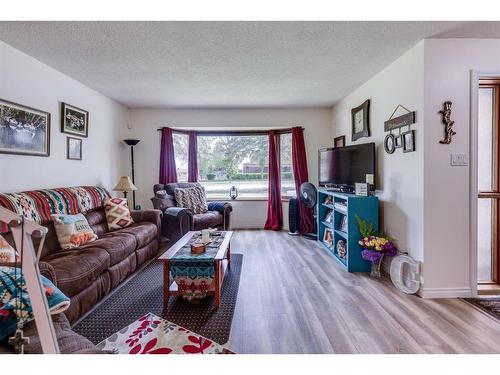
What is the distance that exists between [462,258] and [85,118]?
474cm

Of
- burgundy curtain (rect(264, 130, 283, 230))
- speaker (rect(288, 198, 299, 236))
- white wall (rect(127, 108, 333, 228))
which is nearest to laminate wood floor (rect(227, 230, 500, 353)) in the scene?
speaker (rect(288, 198, 299, 236))

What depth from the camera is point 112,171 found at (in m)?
4.41

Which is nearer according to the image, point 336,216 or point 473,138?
point 473,138

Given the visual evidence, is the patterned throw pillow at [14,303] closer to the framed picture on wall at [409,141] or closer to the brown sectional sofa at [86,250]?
the brown sectional sofa at [86,250]

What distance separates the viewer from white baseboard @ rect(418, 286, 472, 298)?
2.35 m

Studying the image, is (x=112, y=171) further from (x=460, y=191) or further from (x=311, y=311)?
(x=460, y=191)

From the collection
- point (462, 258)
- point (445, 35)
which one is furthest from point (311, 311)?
point (445, 35)

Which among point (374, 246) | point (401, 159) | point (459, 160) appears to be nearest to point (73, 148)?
point (374, 246)

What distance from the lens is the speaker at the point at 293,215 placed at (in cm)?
475

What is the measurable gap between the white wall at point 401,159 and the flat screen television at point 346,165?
14 cm

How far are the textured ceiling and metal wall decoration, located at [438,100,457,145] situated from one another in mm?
619

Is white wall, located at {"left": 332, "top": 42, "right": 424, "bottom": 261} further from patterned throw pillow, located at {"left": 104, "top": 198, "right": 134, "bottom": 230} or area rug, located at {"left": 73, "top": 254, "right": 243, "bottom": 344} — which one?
patterned throw pillow, located at {"left": 104, "top": 198, "right": 134, "bottom": 230}

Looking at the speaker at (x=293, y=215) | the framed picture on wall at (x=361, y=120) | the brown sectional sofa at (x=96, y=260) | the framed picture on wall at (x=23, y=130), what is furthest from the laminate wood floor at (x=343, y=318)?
the framed picture on wall at (x=23, y=130)

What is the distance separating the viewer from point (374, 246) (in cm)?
276
